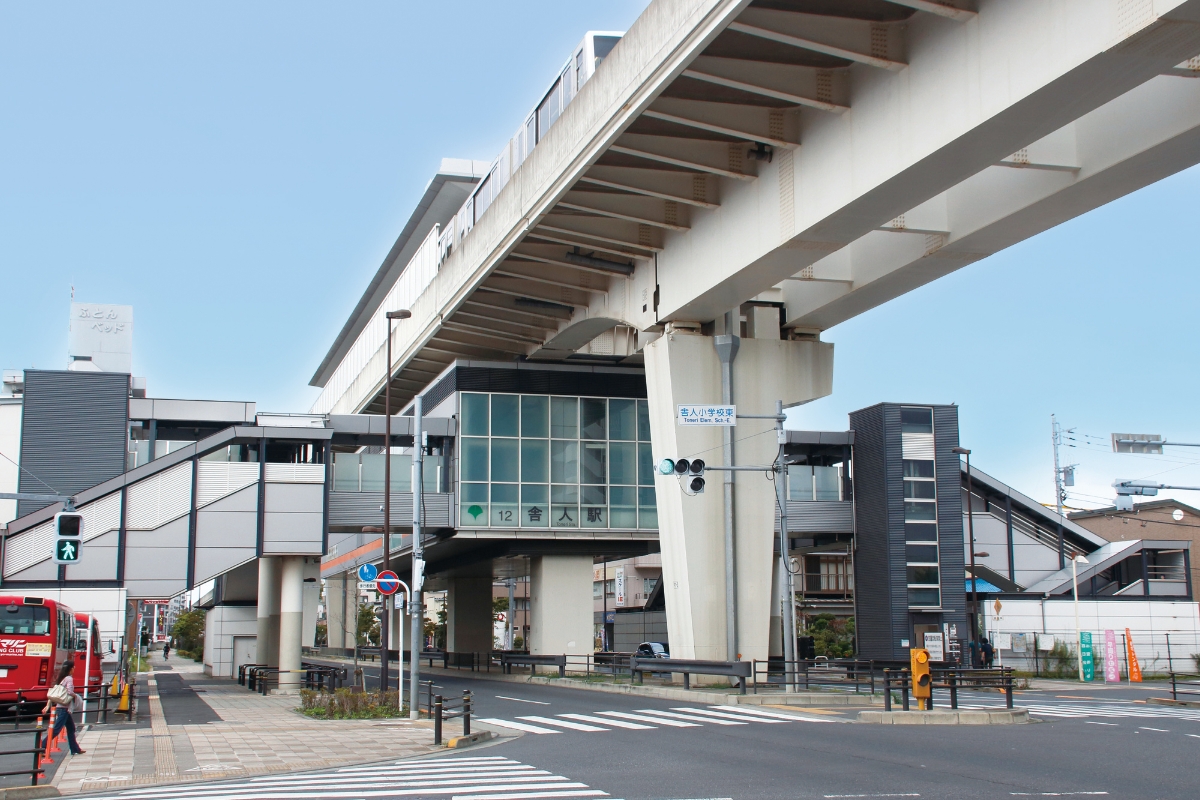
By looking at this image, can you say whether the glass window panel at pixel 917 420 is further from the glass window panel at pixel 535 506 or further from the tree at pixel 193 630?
the tree at pixel 193 630

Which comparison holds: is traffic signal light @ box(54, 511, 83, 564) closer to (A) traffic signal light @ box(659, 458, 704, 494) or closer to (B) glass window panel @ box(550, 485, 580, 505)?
(A) traffic signal light @ box(659, 458, 704, 494)

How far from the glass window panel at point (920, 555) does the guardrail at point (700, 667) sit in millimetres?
13274

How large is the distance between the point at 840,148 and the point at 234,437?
24.1 meters

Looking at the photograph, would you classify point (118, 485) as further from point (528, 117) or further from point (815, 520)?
point (815, 520)

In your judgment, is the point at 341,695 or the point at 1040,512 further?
the point at 1040,512

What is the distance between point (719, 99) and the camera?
23797 mm

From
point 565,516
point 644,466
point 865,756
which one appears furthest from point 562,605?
point 865,756

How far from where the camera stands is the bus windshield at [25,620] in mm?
26203

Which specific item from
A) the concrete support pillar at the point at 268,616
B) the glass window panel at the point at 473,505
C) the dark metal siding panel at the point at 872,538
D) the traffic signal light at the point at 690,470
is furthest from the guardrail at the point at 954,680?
the concrete support pillar at the point at 268,616

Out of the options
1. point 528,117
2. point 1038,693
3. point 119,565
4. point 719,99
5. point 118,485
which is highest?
point 528,117

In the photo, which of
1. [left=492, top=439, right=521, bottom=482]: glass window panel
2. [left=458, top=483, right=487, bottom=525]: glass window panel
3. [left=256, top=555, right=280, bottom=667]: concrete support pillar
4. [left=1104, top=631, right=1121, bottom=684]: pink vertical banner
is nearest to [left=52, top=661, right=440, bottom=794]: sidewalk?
[left=458, top=483, right=487, bottom=525]: glass window panel

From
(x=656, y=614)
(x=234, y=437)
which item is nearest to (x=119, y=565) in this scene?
(x=234, y=437)

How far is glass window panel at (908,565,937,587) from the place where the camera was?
4288cm

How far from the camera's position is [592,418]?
44062 millimetres
